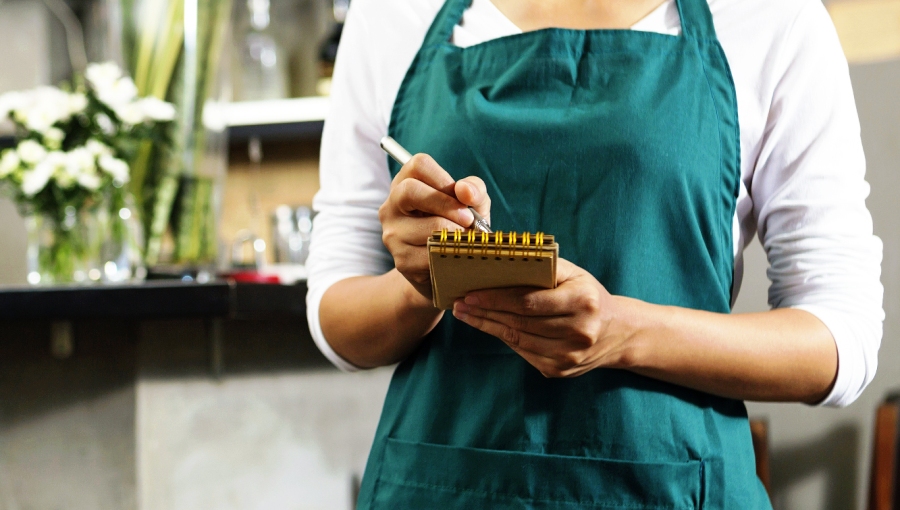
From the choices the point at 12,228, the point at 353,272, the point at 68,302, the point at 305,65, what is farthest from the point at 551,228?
the point at 305,65

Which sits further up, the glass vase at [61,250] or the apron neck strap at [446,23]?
the apron neck strap at [446,23]

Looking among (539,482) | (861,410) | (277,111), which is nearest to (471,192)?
(539,482)

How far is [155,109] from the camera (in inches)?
71.1

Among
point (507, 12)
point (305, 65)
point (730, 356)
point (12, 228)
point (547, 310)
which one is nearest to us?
point (547, 310)

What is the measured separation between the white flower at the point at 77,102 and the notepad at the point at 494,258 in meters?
1.46

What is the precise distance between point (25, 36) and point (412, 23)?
9.45 ft

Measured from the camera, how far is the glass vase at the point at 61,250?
1717mm

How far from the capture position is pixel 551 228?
75 cm

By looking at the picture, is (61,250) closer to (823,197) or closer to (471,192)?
(471,192)

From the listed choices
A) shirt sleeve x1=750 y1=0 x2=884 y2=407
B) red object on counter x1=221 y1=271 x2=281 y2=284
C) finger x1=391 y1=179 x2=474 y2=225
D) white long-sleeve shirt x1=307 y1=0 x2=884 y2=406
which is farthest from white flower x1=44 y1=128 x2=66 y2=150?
shirt sleeve x1=750 y1=0 x2=884 y2=407

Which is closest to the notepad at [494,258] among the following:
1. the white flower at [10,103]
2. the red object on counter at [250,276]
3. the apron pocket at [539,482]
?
the apron pocket at [539,482]

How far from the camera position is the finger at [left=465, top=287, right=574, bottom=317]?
1.95 feet

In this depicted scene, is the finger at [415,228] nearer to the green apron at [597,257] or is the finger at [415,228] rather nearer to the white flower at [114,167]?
the green apron at [597,257]

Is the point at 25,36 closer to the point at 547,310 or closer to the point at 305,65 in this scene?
the point at 305,65
